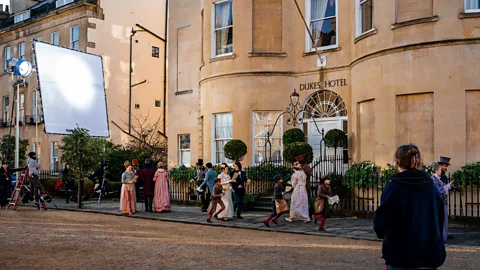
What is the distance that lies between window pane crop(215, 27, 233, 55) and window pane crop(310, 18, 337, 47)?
318 cm

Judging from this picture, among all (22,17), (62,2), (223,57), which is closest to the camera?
(223,57)

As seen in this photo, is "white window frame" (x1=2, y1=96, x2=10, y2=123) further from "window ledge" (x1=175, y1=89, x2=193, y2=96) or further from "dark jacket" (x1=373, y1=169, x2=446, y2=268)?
"dark jacket" (x1=373, y1=169, x2=446, y2=268)

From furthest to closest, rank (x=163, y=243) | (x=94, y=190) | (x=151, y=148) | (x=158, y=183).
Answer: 1. (x=151, y=148)
2. (x=94, y=190)
3. (x=158, y=183)
4. (x=163, y=243)

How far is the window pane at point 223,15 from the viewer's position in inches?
876

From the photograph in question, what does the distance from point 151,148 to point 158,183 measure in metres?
13.1

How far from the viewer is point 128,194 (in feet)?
59.4

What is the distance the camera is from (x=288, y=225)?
1461 centimetres

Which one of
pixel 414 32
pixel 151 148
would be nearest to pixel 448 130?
pixel 414 32

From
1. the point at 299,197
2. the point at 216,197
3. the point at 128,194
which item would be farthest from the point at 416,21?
the point at 128,194

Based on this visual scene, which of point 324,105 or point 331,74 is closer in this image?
point 331,74

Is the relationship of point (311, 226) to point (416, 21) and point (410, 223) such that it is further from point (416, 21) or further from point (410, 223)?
point (410, 223)

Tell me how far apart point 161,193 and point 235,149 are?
11.0ft

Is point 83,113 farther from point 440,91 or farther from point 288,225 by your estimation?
point 440,91

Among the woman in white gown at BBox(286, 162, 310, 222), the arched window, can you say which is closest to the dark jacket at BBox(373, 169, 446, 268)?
the woman in white gown at BBox(286, 162, 310, 222)
